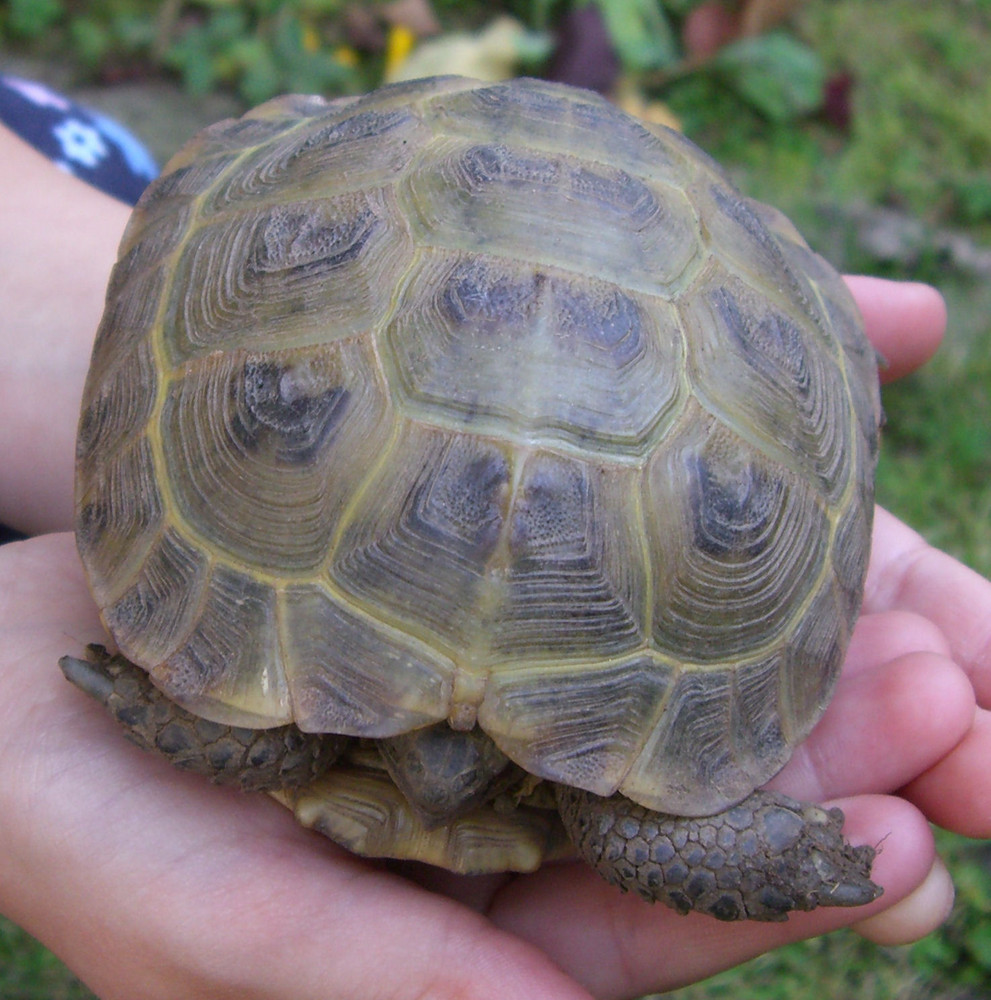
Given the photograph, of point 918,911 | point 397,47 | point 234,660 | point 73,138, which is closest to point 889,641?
point 918,911

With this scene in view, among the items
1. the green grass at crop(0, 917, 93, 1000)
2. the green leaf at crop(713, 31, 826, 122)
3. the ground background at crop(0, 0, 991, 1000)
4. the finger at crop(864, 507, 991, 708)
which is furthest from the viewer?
the green leaf at crop(713, 31, 826, 122)

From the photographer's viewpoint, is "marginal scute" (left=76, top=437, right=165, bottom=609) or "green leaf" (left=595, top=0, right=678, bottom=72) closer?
"marginal scute" (left=76, top=437, right=165, bottom=609)

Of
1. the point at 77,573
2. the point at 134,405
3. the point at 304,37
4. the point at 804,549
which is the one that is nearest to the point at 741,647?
the point at 804,549

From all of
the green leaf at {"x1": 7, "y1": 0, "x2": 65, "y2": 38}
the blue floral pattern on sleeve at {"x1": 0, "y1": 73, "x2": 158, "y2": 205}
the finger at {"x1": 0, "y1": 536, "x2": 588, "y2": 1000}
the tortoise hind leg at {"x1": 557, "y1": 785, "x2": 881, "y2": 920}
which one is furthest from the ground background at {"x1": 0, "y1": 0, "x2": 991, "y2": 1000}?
the finger at {"x1": 0, "y1": 536, "x2": 588, "y2": 1000}

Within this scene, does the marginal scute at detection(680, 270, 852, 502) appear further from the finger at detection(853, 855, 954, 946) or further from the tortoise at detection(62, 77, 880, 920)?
the finger at detection(853, 855, 954, 946)

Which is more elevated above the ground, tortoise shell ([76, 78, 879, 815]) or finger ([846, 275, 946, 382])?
tortoise shell ([76, 78, 879, 815])

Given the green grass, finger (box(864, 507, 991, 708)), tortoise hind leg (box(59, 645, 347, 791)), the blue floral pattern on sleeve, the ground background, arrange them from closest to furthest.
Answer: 1. tortoise hind leg (box(59, 645, 347, 791))
2. finger (box(864, 507, 991, 708))
3. the green grass
4. the blue floral pattern on sleeve
5. the ground background
